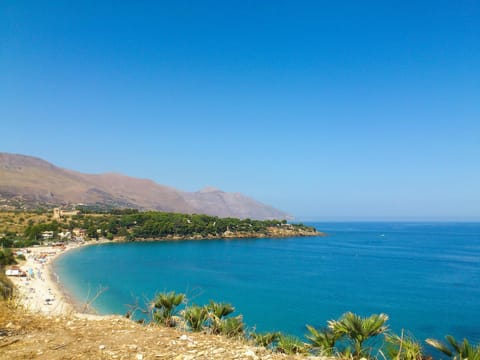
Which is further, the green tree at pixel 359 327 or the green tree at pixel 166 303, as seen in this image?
the green tree at pixel 166 303

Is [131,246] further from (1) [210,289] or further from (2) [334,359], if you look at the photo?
(2) [334,359]

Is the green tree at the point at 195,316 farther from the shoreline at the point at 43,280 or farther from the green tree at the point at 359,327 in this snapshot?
the shoreline at the point at 43,280

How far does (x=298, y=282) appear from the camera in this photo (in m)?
49.3

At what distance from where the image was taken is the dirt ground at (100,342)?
4242 millimetres

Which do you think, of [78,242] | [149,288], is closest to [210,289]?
[149,288]

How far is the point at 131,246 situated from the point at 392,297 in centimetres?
6789

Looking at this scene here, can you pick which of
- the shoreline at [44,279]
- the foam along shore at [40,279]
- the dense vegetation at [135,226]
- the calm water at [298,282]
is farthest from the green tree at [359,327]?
the dense vegetation at [135,226]

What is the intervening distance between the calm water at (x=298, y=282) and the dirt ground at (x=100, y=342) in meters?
9.64

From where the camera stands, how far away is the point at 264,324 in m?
29.8

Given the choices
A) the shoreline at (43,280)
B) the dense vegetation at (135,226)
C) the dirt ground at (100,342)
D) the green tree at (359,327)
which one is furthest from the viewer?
the dense vegetation at (135,226)

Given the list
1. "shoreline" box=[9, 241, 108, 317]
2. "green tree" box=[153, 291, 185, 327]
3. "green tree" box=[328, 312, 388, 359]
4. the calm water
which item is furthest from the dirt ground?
"shoreline" box=[9, 241, 108, 317]

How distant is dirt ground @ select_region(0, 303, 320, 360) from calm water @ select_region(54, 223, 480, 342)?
964cm

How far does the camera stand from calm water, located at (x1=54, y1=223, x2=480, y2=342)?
1291 inches

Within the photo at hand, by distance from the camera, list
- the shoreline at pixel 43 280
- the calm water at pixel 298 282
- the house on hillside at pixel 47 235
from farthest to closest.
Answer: the house on hillside at pixel 47 235 < the shoreline at pixel 43 280 < the calm water at pixel 298 282
